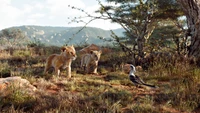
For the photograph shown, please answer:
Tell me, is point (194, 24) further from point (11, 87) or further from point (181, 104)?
point (11, 87)

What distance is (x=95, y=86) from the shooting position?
6980mm

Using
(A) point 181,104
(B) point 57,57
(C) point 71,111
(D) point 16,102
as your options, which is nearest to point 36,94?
(D) point 16,102

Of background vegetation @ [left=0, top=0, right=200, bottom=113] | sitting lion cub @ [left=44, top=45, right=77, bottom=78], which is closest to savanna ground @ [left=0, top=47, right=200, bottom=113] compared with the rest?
background vegetation @ [left=0, top=0, right=200, bottom=113]

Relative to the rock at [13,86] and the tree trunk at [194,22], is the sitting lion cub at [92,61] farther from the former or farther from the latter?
the tree trunk at [194,22]

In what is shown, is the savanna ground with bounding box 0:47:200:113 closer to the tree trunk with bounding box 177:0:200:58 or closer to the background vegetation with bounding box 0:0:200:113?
the background vegetation with bounding box 0:0:200:113

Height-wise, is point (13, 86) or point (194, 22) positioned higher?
point (194, 22)

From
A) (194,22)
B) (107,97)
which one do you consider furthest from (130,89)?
(194,22)

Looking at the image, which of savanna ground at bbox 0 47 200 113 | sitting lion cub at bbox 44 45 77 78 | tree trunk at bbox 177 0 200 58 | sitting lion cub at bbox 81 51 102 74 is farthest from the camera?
tree trunk at bbox 177 0 200 58

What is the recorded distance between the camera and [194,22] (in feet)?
31.9

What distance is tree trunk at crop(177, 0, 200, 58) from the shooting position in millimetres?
9539

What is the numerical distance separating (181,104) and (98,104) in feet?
5.77

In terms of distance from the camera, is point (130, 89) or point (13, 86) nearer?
point (13, 86)

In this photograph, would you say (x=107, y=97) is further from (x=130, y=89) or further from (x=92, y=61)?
(x=92, y=61)

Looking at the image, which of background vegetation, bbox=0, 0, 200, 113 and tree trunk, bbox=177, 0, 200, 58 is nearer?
background vegetation, bbox=0, 0, 200, 113
